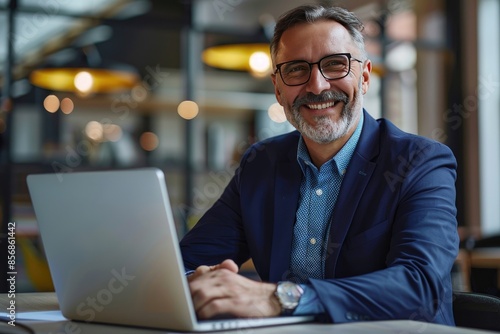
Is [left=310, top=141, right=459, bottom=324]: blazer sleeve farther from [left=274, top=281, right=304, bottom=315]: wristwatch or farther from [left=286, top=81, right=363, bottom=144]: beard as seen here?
[left=286, top=81, right=363, bottom=144]: beard

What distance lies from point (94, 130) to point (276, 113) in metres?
1.75

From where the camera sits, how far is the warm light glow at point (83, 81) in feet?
18.8

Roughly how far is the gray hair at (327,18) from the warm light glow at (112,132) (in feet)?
16.2

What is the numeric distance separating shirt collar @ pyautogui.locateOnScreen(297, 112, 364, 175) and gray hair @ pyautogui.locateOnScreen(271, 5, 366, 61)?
21cm

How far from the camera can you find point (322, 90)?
193cm

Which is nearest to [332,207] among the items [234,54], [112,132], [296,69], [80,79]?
[296,69]

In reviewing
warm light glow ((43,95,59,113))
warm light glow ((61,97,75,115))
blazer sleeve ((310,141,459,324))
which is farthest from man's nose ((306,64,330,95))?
warm light glow ((61,97,75,115))

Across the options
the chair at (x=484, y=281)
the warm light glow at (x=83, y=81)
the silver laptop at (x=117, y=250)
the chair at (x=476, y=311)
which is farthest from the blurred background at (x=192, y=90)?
the silver laptop at (x=117, y=250)

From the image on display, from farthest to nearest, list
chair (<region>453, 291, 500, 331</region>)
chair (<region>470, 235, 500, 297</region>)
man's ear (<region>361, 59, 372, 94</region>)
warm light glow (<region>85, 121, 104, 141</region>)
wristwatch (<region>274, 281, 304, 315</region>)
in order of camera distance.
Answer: warm light glow (<region>85, 121, 104, 141</region>) → chair (<region>470, 235, 500, 297</region>) → man's ear (<region>361, 59, 372, 94</region>) → chair (<region>453, 291, 500, 331</region>) → wristwatch (<region>274, 281, 304, 315</region>)

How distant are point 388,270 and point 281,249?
437 millimetres

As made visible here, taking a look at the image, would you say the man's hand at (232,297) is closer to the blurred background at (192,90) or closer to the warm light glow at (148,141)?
the blurred background at (192,90)

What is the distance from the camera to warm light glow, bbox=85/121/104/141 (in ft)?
21.5

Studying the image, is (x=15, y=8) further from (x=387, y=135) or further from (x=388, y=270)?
(x=388, y=270)

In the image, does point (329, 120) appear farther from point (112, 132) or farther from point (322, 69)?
point (112, 132)
